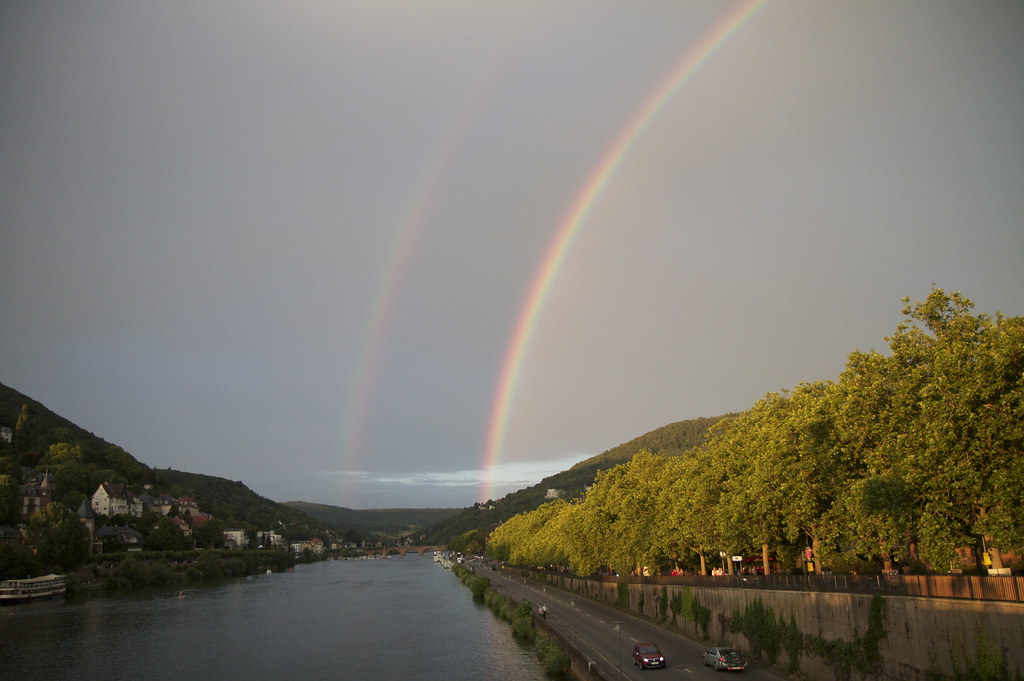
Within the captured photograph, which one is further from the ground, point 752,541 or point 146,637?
point 752,541

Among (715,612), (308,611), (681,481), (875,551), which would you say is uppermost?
(681,481)

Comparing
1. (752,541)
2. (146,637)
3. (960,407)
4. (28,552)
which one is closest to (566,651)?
(752,541)

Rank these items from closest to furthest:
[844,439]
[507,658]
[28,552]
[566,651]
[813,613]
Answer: [813,613] → [844,439] → [566,651] → [507,658] → [28,552]

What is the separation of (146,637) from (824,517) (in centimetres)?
6787

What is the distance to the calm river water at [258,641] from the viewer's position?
54.0 meters

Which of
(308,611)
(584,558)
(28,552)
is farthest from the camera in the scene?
(28,552)

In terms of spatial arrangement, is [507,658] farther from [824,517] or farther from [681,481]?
[824,517]

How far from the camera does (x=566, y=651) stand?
1809 inches

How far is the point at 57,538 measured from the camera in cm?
11844

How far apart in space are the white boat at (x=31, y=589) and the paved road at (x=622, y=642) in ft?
251

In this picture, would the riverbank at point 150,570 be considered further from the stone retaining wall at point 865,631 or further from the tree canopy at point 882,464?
the stone retaining wall at point 865,631

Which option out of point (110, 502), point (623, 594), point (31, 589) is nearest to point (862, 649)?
point (623, 594)

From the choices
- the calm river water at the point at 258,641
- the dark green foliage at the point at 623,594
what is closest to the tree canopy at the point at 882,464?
the dark green foliage at the point at 623,594

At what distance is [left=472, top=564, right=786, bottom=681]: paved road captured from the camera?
121ft
